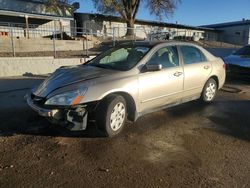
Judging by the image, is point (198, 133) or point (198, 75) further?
point (198, 75)

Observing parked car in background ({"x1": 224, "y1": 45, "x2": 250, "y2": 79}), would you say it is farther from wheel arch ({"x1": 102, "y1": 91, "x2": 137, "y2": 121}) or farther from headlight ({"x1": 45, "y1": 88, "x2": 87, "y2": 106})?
headlight ({"x1": 45, "y1": 88, "x2": 87, "y2": 106})

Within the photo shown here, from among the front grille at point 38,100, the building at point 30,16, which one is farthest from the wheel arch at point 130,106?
the building at point 30,16

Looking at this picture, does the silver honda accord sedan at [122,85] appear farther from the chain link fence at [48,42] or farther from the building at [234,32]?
the building at [234,32]

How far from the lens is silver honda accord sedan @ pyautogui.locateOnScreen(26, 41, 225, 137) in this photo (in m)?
4.15

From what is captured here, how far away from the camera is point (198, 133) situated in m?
4.78

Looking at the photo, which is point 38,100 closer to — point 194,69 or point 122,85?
point 122,85

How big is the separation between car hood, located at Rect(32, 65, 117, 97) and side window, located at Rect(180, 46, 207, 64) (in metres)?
1.89

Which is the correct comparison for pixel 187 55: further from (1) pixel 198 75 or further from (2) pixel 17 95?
(2) pixel 17 95

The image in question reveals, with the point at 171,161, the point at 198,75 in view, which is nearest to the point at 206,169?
the point at 171,161

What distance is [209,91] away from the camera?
22.0 feet

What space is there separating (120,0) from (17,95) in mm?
21858

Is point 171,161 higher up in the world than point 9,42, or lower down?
lower down

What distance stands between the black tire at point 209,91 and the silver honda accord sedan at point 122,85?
0.05 m

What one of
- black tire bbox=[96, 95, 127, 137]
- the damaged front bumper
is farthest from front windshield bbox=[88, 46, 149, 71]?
the damaged front bumper
